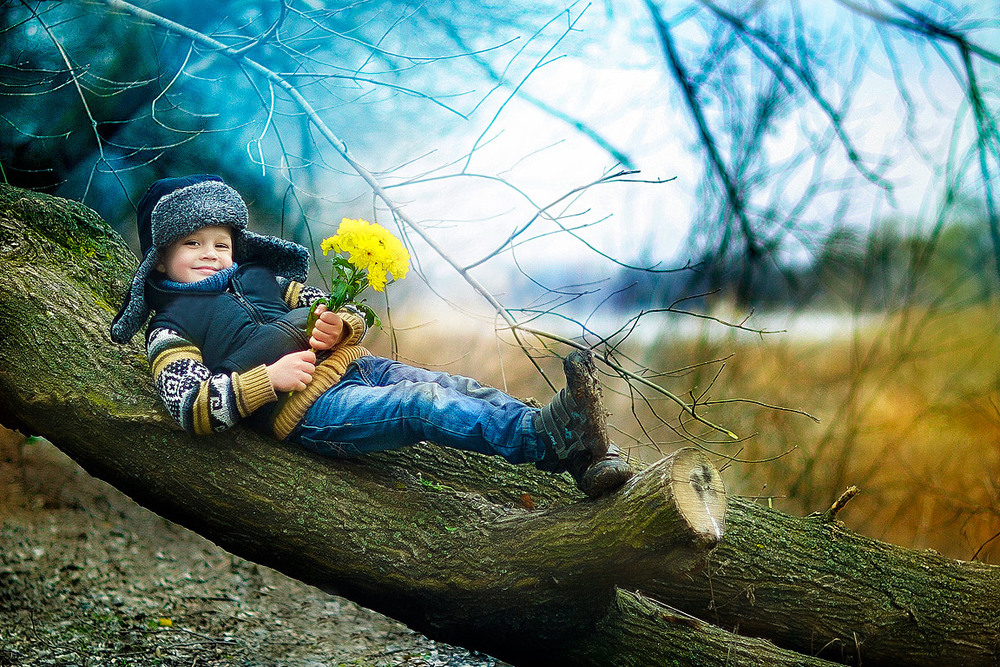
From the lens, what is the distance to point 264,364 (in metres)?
1.54

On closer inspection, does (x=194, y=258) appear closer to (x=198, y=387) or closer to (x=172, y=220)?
(x=172, y=220)

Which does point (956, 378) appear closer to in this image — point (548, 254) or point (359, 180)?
point (548, 254)

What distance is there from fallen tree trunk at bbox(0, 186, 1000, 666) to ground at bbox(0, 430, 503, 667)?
0.68 meters

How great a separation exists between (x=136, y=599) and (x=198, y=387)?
5.08 feet

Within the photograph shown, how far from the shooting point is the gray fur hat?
1.59 meters

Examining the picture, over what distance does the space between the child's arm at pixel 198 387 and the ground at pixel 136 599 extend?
102cm

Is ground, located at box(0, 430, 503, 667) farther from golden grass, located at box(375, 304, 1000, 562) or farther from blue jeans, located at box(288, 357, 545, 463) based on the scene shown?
golden grass, located at box(375, 304, 1000, 562)

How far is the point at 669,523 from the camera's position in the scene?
128cm

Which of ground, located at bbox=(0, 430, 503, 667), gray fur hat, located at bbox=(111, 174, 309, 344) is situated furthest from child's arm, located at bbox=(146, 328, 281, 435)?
ground, located at bbox=(0, 430, 503, 667)

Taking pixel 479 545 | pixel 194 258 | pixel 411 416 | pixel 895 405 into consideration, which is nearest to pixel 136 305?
pixel 194 258

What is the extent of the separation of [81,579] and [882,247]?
289 centimetres

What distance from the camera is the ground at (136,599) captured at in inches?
89.7

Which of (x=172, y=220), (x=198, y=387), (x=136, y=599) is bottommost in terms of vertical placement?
(x=136, y=599)

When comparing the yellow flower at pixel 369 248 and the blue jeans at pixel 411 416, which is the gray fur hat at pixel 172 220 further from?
the blue jeans at pixel 411 416
